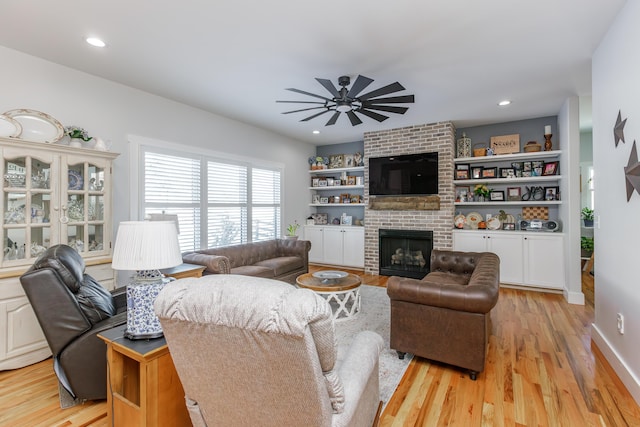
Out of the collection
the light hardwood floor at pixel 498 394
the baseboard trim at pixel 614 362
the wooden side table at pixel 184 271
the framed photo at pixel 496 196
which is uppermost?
the framed photo at pixel 496 196

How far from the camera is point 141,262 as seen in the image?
1.61 meters

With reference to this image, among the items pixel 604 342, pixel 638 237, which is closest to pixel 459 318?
pixel 638 237

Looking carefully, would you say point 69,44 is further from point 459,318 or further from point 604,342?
point 604,342

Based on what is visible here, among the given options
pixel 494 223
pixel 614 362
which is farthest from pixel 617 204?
pixel 494 223

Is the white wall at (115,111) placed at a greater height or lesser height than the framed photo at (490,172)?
greater

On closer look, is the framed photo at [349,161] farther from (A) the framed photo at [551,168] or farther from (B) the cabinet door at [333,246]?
(A) the framed photo at [551,168]

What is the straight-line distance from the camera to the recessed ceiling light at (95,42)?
2.62m

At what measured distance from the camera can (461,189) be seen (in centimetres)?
559

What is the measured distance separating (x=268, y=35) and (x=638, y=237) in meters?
3.11

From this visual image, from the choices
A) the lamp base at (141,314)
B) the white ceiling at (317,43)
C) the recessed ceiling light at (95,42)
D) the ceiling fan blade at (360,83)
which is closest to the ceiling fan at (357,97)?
the ceiling fan blade at (360,83)

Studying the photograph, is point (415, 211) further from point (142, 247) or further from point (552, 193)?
point (142, 247)

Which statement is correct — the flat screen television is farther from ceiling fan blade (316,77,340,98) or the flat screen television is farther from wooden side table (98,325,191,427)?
wooden side table (98,325,191,427)

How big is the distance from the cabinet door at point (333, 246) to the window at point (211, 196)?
116 cm

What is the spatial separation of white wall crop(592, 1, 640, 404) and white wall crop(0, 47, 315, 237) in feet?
15.2
